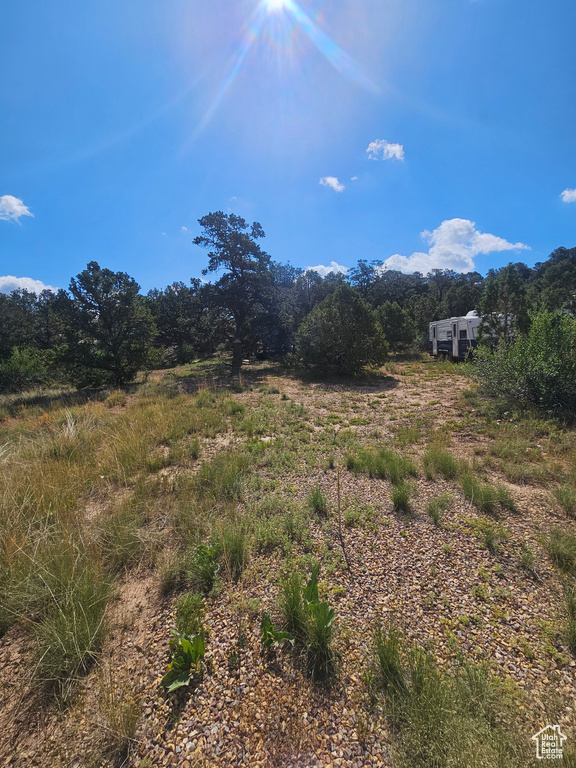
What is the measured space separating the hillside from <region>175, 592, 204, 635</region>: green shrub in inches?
3.2

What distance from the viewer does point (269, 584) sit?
2.66 metres

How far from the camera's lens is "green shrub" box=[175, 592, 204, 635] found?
88.0 inches

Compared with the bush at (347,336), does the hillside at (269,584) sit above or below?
below

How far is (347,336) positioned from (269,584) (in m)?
14.7

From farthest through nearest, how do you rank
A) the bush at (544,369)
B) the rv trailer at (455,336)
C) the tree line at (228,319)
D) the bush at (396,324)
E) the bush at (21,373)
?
the bush at (396,324) < the rv trailer at (455,336) < the bush at (21,373) < the tree line at (228,319) < the bush at (544,369)

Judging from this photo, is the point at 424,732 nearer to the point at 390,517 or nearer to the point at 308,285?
the point at 390,517

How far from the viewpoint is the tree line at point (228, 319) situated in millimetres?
14875

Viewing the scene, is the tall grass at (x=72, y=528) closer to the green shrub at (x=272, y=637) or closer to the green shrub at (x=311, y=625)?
the green shrub at (x=272, y=637)

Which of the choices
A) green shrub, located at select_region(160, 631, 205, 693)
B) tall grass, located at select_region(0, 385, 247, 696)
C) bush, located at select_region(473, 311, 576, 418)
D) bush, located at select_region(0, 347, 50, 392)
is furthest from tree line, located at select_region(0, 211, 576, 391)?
green shrub, located at select_region(160, 631, 205, 693)

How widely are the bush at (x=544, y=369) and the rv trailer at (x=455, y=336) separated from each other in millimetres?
9450

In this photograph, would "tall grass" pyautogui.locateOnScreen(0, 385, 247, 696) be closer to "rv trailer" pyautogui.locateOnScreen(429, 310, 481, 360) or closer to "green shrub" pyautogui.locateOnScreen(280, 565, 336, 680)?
"green shrub" pyautogui.locateOnScreen(280, 565, 336, 680)

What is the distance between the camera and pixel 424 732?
1.53 m

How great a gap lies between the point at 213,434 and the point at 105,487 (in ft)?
9.05

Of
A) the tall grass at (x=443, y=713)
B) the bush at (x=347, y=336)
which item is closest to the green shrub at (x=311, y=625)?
the tall grass at (x=443, y=713)
